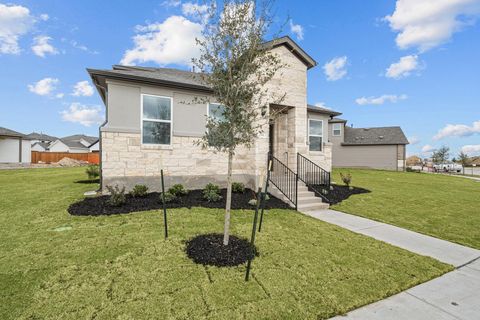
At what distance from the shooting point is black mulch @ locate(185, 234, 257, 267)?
11.9ft

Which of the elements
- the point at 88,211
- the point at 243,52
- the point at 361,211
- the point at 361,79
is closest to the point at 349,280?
the point at 243,52

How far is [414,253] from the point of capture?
429cm

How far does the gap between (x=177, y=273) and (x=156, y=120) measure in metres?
6.16

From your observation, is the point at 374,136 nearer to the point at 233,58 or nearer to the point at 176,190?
the point at 176,190

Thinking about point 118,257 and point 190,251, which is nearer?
point 118,257

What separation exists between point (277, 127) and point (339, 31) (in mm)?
6769

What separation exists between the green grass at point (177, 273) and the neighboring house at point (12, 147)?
28909 mm

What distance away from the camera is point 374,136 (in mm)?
28172

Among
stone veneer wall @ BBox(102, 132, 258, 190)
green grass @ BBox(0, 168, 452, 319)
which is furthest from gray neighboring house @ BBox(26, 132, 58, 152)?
green grass @ BBox(0, 168, 452, 319)

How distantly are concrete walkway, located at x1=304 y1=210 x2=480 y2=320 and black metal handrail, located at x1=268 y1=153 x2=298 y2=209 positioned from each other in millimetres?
3020

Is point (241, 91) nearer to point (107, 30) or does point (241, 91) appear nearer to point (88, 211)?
point (88, 211)

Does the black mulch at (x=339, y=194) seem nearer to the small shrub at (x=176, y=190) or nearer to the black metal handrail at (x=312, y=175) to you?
the black metal handrail at (x=312, y=175)

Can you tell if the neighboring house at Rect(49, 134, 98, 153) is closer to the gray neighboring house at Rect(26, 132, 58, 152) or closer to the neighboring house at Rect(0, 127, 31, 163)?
the gray neighboring house at Rect(26, 132, 58, 152)

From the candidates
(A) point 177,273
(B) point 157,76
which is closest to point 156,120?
(B) point 157,76
